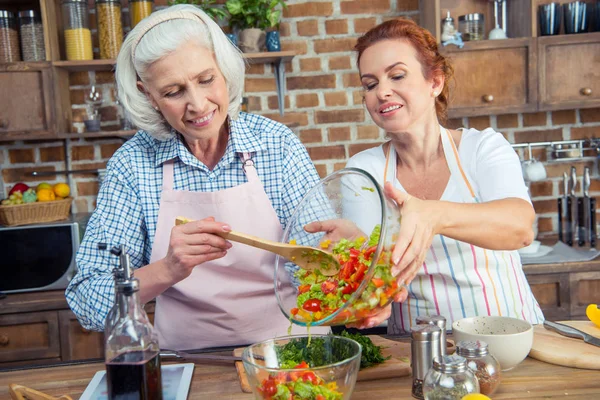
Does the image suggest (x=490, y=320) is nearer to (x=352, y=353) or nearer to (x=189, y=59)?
(x=352, y=353)

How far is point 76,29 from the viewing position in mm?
2881

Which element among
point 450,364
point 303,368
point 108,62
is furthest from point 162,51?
point 108,62

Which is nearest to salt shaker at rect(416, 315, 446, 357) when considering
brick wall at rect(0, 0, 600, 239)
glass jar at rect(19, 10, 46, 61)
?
brick wall at rect(0, 0, 600, 239)

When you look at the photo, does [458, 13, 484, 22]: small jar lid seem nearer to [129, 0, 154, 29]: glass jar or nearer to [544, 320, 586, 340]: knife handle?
[129, 0, 154, 29]: glass jar

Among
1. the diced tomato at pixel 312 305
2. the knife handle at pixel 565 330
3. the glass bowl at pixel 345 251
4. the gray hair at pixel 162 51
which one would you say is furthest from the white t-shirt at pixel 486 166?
the diced tomato at pixel 312 305

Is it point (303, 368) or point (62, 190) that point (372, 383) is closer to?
point (303, 368)

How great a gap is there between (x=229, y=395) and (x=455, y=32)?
2.21 meters

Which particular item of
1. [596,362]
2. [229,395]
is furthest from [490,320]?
[229,395]

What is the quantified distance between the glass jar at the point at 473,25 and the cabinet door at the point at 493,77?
69 mm

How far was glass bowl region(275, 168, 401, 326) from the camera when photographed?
3.52 ft

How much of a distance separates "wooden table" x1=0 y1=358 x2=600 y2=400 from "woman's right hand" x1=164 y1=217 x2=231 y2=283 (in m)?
0.22

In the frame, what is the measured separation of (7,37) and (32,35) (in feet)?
0.34

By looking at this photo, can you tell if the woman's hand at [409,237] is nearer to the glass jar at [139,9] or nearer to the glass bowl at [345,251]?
the glass bowl at [345,251]

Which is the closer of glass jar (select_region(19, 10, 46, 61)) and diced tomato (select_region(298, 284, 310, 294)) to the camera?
diced tomato (select_region(298, 284, 310, 294))
